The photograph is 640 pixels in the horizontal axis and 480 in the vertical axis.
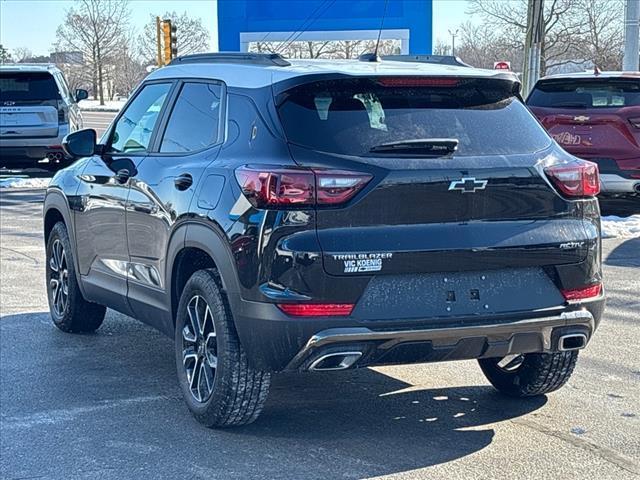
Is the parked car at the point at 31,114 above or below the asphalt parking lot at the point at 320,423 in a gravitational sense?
above

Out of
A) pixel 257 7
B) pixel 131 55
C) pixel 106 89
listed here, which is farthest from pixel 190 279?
pixel 106 89

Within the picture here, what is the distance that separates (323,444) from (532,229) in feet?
4.73

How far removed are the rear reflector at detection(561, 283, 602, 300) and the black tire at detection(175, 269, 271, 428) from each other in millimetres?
1472

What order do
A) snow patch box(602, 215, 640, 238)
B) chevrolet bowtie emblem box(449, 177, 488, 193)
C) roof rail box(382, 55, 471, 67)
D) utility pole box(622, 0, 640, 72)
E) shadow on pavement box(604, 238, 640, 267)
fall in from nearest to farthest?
chevrolet bowtie emblem box(449, 177, 488, 193) → roof rail box(382, 55, 471, 67) → shadow on pavement box(604, 238, 640, 267) → snow patch box(602, 215, 640, 238) → utility pole box(622, 0, 640, 72)

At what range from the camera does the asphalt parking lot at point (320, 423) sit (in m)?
4.75

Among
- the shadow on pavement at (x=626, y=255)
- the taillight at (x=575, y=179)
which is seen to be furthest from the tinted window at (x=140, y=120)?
the shadow on pavement at (x=626, y=255)

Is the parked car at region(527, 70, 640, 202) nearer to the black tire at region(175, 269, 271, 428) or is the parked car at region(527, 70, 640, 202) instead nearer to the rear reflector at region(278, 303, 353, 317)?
the black tire at region(175, 269, 271, 428)

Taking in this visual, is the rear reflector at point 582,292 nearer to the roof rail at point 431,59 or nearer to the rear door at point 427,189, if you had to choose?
the rear door at point 427,189

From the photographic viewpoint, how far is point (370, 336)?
455 cm

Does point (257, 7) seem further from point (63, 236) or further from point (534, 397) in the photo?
point (534, 397)

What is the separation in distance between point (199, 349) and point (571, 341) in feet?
6.15

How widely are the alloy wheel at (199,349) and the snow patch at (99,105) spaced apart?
5940 cm

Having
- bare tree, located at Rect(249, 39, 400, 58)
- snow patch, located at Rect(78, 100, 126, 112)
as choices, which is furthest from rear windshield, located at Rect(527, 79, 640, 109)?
snow patch, located at Rect(78, 100, 126, 112)

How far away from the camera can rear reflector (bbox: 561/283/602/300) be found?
16.1ft
